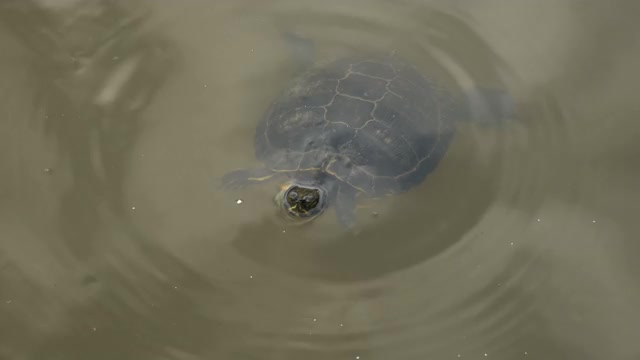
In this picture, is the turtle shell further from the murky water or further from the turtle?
the murky water

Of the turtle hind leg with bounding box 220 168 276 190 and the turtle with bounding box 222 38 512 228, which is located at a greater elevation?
the turtle with bounding box 222 38 512 228

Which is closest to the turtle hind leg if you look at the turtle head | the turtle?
the turtle

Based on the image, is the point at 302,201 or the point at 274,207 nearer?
the point at 302,201

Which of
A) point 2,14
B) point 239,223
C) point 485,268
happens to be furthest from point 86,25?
point 485,268

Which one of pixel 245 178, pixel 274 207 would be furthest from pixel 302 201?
pixel 245 178

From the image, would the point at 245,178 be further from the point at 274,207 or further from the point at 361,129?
the point at 361,129

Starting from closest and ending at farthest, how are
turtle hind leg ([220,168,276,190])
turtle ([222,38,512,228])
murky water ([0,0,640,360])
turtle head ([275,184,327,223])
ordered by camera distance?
murky water ([0,0,640,360])
turtle head ([275,184,327,223])
turtle ([222,38,512,228])
turtle hind leg ([220,168,276,190])

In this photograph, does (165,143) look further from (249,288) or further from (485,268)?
(485,268)

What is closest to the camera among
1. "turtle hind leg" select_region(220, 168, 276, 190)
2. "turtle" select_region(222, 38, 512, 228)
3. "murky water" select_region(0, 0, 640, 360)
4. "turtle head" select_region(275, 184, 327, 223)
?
"murky water" select_region(0, 0, 640, 360)
